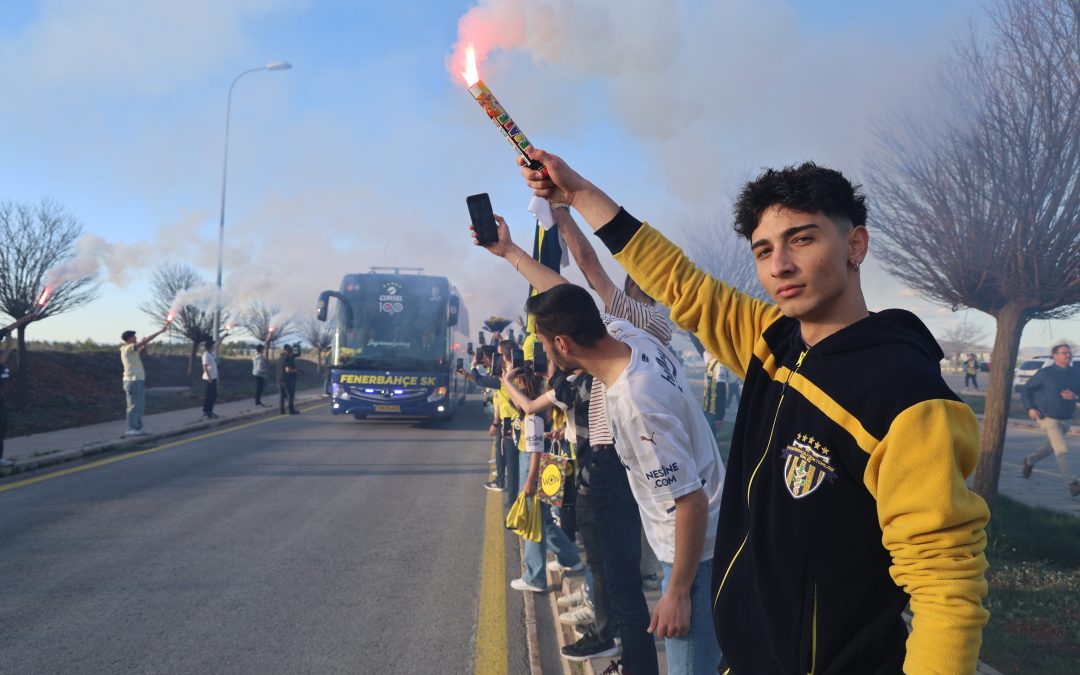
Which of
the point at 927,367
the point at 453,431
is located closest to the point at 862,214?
the point at 927,367

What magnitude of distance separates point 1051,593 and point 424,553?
14.2 ft

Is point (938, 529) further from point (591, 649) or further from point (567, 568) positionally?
point (567, 568)

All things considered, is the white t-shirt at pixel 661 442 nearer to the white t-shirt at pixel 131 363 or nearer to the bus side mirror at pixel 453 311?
the white t-shirt at pixel 131 363

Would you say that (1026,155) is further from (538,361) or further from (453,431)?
(453,431)

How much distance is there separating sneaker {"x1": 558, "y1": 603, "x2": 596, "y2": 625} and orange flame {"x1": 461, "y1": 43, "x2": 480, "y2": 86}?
3110 mm

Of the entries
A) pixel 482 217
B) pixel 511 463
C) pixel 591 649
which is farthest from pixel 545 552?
pixel 482 217

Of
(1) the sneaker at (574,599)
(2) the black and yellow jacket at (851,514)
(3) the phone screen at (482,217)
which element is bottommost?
(1) the sneaker at (574,599)

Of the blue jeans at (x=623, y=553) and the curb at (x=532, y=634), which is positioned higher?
the blue jeans at (x=623, y=553)

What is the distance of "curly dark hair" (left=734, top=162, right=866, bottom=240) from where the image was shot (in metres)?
1.51

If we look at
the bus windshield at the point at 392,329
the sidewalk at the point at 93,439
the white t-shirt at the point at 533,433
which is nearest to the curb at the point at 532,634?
the white t-shirt at the point at 533,433

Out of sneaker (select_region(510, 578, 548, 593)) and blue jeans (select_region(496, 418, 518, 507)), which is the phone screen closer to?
sneaker (select_region(510, 578, 548, 593))

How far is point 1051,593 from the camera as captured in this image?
4602 mm

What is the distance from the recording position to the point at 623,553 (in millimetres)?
3209

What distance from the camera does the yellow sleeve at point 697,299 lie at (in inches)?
73.6
